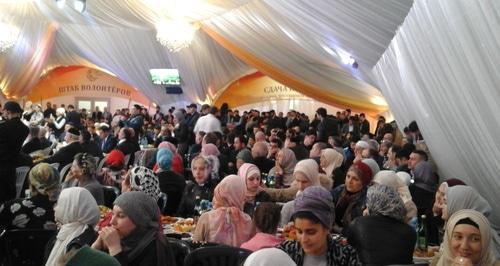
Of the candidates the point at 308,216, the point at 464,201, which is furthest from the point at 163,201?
the point at 308,216

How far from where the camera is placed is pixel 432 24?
478cm

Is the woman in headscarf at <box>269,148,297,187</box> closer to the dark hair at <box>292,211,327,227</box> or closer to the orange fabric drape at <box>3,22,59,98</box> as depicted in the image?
the dark hair at <box>292,211,327,227</box>

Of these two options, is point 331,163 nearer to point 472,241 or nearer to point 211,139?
point 211,139

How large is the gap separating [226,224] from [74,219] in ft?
3.48

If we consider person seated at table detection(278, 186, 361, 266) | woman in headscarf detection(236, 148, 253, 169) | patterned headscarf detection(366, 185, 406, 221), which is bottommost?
Answer: person seated at table detection(278, 186, 361, 266)

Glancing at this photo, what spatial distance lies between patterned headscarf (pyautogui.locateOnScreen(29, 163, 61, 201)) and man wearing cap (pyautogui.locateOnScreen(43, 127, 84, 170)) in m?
3.38

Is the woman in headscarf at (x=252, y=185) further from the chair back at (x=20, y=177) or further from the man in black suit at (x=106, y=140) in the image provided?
the man in black suit at (x=106, y=140)

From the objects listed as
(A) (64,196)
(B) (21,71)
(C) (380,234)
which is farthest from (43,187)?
(B) (21,71)

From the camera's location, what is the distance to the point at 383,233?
3.76m

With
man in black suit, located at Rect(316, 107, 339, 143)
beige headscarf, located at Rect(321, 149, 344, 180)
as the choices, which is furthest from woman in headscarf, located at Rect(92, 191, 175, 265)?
man in black suit, located at Rect(316, 107, 339, 143)

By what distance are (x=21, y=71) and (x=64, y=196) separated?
58.6 ft

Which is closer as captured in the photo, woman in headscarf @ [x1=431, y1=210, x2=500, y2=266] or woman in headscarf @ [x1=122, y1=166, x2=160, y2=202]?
woman in headscarf @ [x1=431, y1=210, x2=500, y2=266]

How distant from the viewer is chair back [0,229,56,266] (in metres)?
4.04

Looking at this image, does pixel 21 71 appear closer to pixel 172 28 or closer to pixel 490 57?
pixel 172 28
